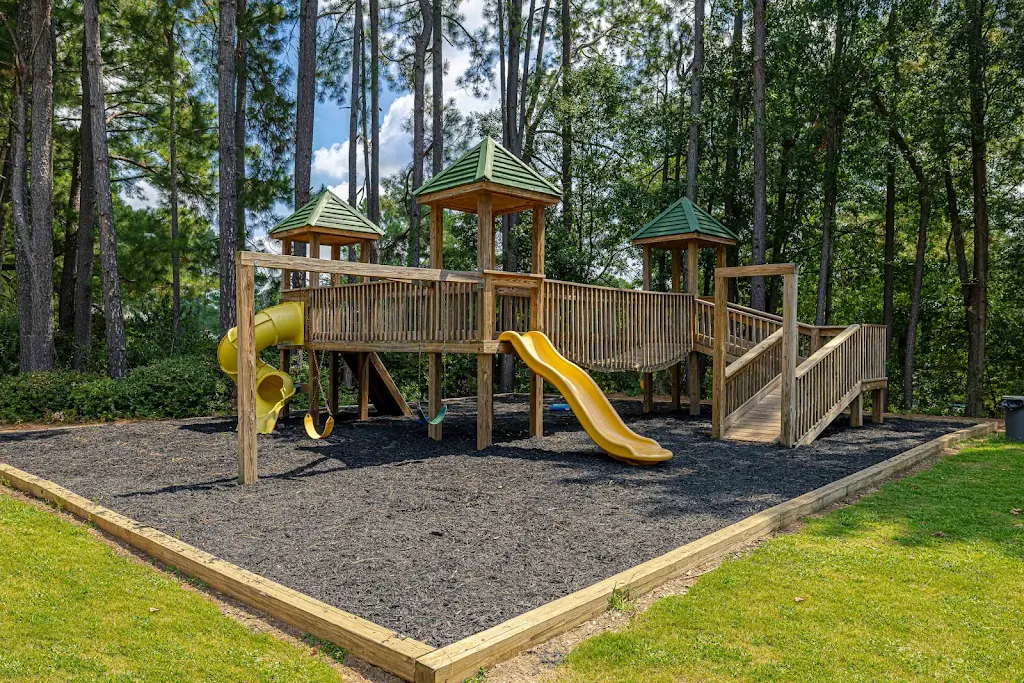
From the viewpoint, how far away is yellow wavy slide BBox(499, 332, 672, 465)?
30.6 feet

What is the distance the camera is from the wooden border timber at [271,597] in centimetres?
375

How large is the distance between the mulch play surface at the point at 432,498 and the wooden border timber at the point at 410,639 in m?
0.18

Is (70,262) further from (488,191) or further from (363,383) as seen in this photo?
(488,191)

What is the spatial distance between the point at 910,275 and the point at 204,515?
72.7ft

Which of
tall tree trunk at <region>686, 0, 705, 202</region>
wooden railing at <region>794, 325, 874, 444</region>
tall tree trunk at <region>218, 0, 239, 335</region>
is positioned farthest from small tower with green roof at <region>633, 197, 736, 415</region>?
tall tree trunk at <region>218, 0, 239, 335</region>

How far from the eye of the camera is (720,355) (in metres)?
11.3

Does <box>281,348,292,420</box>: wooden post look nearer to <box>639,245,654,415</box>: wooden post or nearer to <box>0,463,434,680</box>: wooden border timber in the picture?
<box>0,463,434,680</box>: wooden border timber

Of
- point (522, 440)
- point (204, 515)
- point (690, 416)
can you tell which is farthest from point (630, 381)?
point (204, 515)

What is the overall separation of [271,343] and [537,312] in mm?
5129

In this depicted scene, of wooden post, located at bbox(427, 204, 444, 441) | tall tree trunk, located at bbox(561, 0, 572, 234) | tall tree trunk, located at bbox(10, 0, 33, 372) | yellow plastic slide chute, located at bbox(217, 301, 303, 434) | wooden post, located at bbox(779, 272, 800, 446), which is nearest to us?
wooden post, located at bbox(779, 272, 800, 446)

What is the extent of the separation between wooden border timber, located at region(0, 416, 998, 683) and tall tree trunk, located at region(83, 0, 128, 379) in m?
8.47

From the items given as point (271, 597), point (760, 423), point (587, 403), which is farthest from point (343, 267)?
point (760, 423)

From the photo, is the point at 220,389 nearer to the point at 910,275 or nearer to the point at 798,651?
the point at 798,651

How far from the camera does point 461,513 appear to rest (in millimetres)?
6824
